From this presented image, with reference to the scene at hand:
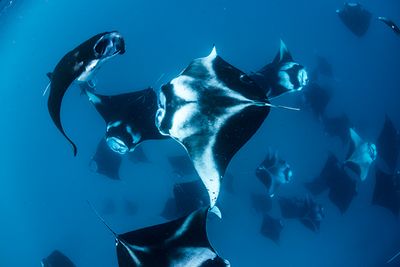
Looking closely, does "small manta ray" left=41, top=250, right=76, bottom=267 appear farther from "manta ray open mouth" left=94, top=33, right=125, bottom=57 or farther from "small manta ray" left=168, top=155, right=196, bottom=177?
"manta ray open mouth" left=94, top=33, right=125, bottom=57

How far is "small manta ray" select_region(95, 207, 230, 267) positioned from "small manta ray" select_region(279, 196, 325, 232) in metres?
5.97

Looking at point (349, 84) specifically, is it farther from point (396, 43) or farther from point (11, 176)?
point (11, 176)

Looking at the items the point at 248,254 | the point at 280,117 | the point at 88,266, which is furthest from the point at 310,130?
the point at 88,266

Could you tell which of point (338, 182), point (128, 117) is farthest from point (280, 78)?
point (338, 182)

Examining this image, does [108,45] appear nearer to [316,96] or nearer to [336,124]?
[316,96]

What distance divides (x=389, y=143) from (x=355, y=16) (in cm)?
408

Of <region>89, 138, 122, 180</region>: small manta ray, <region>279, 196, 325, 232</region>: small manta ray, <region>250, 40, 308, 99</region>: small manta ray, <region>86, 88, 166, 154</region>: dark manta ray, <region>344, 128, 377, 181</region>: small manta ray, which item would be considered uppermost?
<region>86, 88, 166, 154</region>: dark manta ray

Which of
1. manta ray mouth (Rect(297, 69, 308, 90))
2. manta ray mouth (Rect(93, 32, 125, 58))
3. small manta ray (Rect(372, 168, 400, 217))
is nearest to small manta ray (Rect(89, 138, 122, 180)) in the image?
manta ray mouth (Rect(297, 69, 308, 90))

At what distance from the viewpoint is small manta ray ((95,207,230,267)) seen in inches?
105

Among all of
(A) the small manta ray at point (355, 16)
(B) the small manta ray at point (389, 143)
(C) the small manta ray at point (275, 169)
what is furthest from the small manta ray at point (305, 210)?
(A) the small manta ray at point (355, 16)

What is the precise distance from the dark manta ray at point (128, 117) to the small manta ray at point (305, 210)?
543 cm

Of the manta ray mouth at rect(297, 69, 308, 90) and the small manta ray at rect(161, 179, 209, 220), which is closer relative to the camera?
A: the manta ray mouth at rect(297, 69, 308, 90)

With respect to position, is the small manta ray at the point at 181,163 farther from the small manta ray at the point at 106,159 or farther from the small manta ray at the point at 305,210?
the small manta ray at the point at 305,210

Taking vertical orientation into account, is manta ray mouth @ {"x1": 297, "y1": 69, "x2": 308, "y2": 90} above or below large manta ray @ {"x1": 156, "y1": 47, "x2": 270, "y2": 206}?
below
